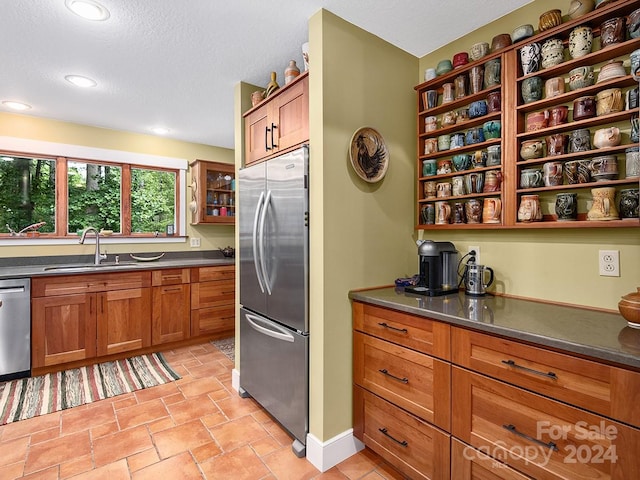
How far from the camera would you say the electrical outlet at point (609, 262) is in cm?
151

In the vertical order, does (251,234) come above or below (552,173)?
below

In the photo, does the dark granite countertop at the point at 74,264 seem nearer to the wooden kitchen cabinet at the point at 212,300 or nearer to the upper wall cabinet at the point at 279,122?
the wooden kitchen cabinet at the point at 212,300

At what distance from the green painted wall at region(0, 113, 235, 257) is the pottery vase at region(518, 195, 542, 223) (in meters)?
3.80

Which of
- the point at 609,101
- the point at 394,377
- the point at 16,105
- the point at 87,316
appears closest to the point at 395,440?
the point at 394,377

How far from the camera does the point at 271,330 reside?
85.6 inches

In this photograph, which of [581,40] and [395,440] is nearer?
[581,40]

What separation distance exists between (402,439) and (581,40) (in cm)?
208

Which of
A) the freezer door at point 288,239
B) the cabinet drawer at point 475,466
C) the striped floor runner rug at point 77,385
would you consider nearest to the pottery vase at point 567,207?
the cabinet drawer at point 475,466

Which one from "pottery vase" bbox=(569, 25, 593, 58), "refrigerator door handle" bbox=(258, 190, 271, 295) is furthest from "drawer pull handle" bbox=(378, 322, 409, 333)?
"pottery vase" bbox=(569, 25, 593, 58)

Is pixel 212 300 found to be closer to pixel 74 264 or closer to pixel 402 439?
pixel 74 264

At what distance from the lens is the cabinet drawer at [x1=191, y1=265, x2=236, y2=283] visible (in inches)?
149

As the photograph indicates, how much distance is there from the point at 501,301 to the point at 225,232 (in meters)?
3.75

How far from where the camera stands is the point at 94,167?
3.83 m

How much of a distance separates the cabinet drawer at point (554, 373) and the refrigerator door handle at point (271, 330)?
3.25 ft
